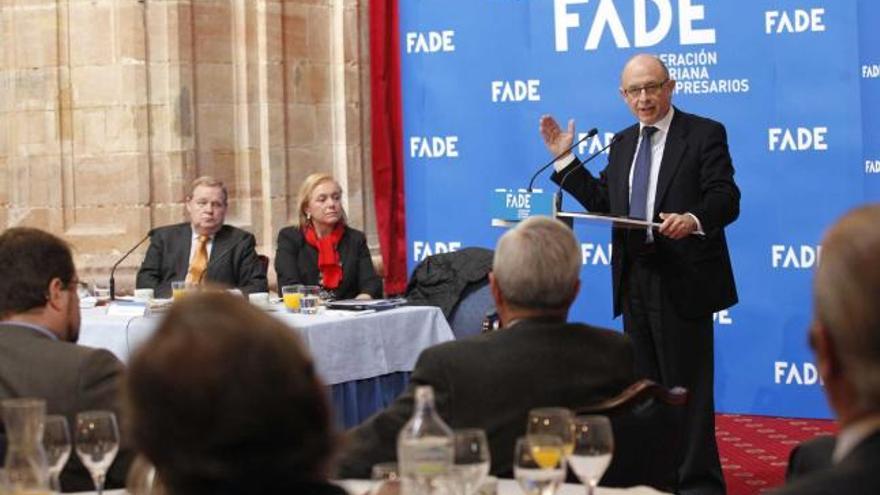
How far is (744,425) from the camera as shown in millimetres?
8156

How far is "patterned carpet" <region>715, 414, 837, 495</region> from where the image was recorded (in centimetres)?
683

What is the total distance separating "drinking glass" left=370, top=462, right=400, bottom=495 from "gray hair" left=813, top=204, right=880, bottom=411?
1.07 m

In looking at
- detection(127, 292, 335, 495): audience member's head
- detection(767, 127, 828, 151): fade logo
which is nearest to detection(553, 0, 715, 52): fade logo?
detection(767, 127, 828, 151): fade logo

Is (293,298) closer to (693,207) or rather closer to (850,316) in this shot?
(693,207)

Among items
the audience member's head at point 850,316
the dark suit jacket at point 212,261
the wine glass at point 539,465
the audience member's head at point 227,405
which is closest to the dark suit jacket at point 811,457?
the wine glass at point 539,465

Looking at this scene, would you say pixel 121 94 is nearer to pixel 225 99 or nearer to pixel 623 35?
A: pixel 225 99

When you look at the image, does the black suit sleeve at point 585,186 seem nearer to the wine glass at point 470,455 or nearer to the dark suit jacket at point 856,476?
the wine glass at point 470,455

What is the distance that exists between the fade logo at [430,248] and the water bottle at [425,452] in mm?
6564

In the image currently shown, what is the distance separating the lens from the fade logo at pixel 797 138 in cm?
812

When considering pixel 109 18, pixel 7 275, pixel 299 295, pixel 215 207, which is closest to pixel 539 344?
pixel 7 275

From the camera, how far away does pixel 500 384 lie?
3564 mm

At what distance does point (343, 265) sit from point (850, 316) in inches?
234

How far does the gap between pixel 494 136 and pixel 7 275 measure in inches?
212

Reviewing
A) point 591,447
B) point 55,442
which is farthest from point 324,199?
point 591,447
